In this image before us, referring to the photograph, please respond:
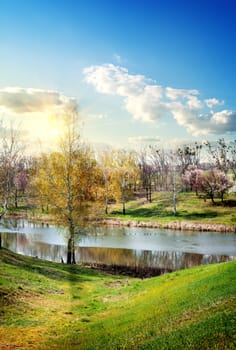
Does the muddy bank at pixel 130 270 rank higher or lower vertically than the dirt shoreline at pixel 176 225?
lower

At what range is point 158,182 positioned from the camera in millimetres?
156000

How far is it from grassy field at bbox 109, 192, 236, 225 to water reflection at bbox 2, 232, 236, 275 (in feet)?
100

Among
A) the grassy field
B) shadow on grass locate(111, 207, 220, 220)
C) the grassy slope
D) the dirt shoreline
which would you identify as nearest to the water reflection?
the grassy slope

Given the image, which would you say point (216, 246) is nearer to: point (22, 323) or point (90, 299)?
point (90, 299)

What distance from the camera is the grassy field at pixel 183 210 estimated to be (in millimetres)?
82375

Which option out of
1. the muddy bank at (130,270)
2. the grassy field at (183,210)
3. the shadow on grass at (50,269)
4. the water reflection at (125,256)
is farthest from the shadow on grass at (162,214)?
the shadow on grass at (50,269)

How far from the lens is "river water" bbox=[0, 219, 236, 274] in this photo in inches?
1756

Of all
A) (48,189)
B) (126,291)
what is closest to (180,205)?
(48,189)

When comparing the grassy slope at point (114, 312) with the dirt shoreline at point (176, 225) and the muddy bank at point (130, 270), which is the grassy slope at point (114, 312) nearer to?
the muddy bank at point (130, 270)

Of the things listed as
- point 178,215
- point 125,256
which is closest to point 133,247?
point 125,256

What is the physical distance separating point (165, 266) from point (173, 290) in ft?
74.6

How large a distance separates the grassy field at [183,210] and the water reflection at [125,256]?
1200 inches

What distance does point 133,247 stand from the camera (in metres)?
54.8

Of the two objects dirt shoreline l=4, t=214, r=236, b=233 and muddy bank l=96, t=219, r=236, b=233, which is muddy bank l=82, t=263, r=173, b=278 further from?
muddy bank l=96, t=219, r=236, b=233
